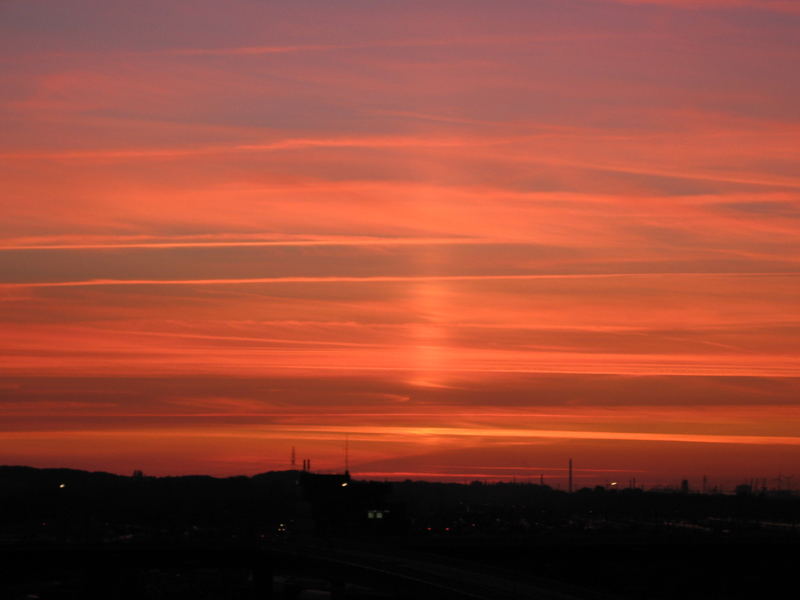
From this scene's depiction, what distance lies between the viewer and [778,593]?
185 m

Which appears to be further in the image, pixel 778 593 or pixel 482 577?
pixel 778 593

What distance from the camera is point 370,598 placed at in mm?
163500

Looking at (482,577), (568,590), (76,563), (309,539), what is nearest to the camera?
(568,590)

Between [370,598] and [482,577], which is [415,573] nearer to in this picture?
[482,577]

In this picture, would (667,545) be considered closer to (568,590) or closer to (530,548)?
(530,548)

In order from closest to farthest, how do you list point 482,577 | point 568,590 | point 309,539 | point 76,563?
point 568,590 < point 482,577 < point 76,563 < point 309,539

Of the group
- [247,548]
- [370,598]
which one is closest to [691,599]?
→ [370,598]

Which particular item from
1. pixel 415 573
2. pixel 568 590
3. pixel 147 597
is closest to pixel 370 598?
pixel 147 597

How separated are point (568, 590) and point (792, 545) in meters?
99.7

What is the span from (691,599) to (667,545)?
29.2 feet

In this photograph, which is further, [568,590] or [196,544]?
[196,544]

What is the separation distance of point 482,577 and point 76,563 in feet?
234

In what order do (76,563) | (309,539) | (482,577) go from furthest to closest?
(309,539) < (76,563) < (482,577)

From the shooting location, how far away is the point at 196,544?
167875 mm
